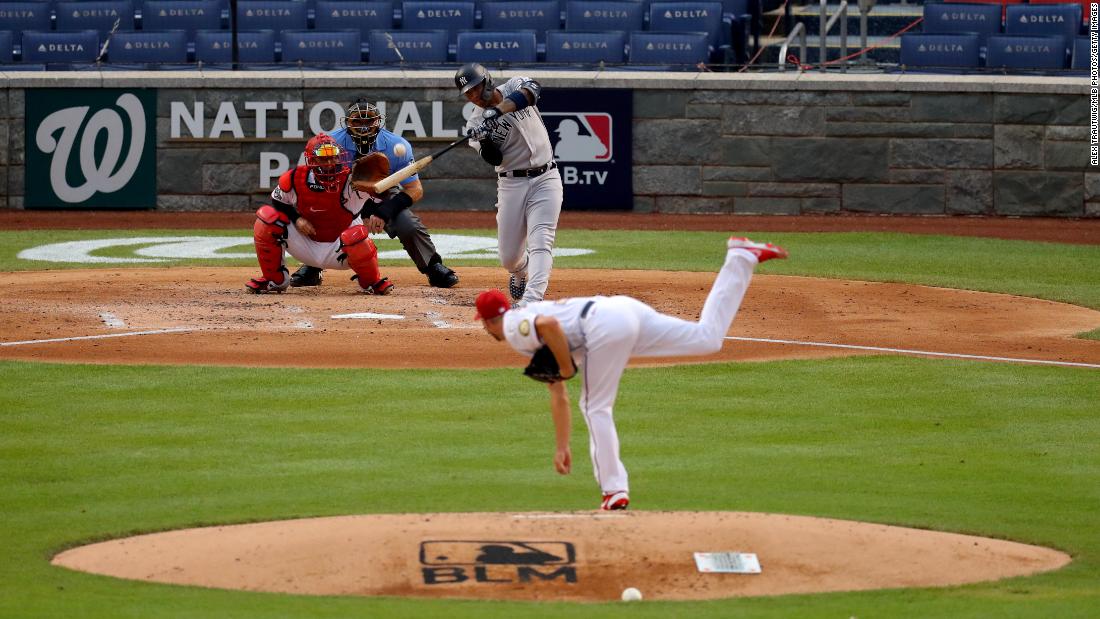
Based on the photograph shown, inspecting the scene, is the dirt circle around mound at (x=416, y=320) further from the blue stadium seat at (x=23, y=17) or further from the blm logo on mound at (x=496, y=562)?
the blue stadium seat at (x=23, y=17)

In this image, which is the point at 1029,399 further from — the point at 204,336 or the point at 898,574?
the point at 204,336

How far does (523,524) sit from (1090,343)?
25.8 ft

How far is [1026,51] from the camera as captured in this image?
2358cm

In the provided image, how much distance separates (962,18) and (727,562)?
1912cm

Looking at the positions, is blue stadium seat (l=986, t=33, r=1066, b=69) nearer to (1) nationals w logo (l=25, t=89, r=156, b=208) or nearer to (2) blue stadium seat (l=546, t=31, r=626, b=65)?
(2) blue stadium seat (l=546, t=31, r=626, b=65)

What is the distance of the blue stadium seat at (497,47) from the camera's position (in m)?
23.9

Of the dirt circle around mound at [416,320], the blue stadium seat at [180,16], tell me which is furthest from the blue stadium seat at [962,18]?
the blue stadium seat at [180,16]

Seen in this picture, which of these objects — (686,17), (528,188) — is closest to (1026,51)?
(686,17)

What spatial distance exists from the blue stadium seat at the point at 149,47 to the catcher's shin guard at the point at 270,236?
9784mm

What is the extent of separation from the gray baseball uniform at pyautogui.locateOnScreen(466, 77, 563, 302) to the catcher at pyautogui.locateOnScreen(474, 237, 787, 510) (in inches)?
206

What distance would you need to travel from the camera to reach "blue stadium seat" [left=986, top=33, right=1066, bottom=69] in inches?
924

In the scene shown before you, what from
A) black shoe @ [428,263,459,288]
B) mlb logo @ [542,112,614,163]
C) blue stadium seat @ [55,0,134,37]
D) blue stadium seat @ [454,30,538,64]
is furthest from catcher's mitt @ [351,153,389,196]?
blue stadium seat @ [55,0,134,37]

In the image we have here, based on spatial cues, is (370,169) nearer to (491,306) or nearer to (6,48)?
(491,306)

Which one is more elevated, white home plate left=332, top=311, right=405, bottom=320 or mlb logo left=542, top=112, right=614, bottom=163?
mlb logo left=542, top=112, right=614, bottom=163
